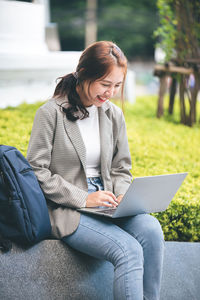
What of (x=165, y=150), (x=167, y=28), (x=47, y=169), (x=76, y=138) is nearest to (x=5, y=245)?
(x=47, y=169)

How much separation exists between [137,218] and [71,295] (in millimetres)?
559

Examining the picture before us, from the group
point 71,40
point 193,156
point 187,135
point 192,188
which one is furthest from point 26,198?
point 71,40

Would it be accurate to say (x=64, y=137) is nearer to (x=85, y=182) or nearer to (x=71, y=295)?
(x=85, y=182)

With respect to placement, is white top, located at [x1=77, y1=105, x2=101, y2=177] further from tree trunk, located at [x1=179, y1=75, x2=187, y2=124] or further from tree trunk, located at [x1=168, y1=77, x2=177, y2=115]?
tree trunk, located at [x1=168, y1=77, x2=177, y2=115]

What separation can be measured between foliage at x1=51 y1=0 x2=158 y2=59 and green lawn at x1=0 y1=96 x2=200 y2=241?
53.9 ft

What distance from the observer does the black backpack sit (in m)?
1.93

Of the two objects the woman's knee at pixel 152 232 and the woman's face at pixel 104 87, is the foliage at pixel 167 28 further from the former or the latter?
the woman's knee at pixel 152 232

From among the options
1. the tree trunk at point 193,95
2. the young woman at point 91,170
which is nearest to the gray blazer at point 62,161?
the young woman at point 91,170

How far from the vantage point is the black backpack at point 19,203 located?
1.93 metres

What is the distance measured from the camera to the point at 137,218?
2.16 m

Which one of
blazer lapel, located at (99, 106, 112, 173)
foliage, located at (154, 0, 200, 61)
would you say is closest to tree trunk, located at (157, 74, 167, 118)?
foliage, located at (154, 0, 200, 61)

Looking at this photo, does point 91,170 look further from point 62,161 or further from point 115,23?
point 115,23

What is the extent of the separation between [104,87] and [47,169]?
0.56 meters

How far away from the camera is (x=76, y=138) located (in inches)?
87.2
